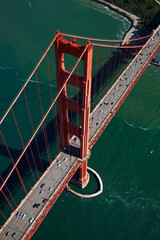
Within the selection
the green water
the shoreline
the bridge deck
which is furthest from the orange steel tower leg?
the shoreline

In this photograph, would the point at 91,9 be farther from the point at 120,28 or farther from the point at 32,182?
the point at 32,182

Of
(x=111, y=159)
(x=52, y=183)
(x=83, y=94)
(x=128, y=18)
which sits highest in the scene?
(x=128, y=18)

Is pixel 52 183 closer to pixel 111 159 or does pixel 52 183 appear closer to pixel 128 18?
pixel 111 159

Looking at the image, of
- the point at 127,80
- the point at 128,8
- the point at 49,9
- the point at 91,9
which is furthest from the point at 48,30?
the point at 127,80

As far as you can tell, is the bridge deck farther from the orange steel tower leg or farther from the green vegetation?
the green vegetation

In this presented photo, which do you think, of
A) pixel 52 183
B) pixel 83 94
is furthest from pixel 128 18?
pixel 52 183

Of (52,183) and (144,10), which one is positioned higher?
(144,10)

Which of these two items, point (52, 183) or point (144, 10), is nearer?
point (52, 183)
